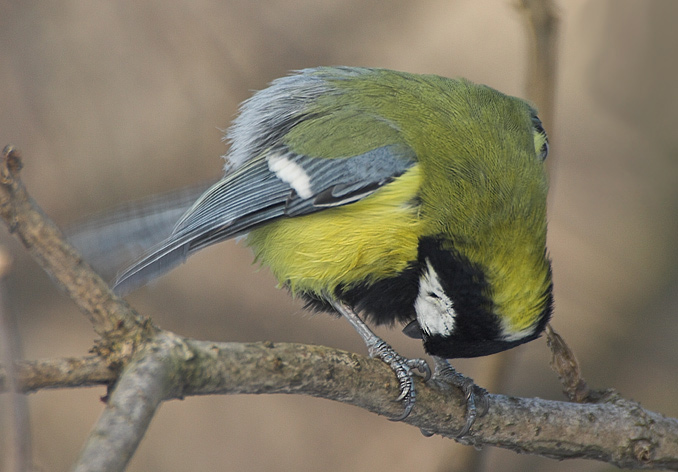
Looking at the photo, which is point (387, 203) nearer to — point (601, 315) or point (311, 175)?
point (311, 175)

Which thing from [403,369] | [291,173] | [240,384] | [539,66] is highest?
[539,66]

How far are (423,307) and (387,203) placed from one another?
0.35 metres

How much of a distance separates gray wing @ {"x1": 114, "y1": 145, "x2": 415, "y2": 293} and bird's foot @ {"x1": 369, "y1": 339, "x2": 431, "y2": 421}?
495mm

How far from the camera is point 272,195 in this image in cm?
253

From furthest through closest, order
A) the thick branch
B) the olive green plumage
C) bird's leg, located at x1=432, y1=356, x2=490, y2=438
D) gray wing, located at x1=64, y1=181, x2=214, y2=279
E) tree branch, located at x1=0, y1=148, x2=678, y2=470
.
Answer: gray wing, located at x1=64, y1=181, x2=214, y2=279
bird's leg, located at x1=432, y1=356, x2=490, y2=438
the olive green plumage
tree branch, located at x1=0, y1=148, x2=678, y2=470
the thick branch

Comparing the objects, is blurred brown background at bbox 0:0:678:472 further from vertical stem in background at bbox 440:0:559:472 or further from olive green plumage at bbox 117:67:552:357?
olive green plumage at bbox 117:67:552:357

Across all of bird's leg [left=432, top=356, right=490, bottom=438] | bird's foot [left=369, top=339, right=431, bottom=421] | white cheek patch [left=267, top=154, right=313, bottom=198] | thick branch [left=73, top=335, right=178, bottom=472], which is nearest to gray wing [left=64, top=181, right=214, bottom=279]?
white cheek patch [left=267, top=154, right=313, bottom=198]

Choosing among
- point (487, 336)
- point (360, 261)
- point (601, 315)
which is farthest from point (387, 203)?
point (601, 315)

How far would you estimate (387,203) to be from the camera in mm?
2297

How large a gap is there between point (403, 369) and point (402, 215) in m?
0.48

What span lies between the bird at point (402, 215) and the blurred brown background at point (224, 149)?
1.44 m

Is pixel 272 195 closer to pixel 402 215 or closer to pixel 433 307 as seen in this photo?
pixel 402 215

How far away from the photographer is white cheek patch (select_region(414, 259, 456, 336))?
211 cm

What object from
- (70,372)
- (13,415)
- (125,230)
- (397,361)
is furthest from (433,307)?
(13,415)
